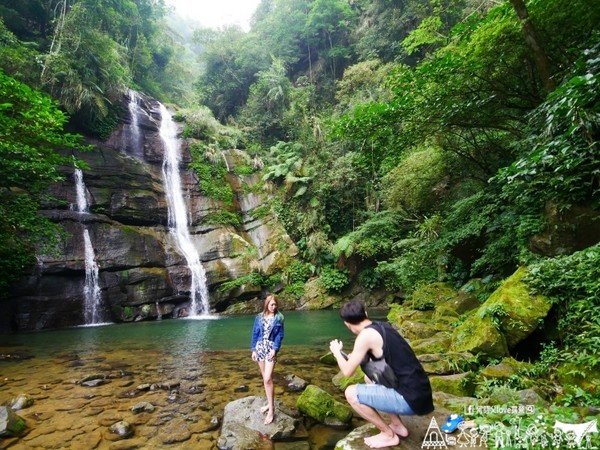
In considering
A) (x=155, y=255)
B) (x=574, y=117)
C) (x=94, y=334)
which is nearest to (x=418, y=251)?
(x=574, y=117)

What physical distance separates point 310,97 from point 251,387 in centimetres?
2367

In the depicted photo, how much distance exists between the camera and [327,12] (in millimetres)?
25625

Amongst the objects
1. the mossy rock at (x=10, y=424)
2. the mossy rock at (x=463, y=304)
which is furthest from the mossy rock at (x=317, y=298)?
the mossy rock at (x=10, y=424)

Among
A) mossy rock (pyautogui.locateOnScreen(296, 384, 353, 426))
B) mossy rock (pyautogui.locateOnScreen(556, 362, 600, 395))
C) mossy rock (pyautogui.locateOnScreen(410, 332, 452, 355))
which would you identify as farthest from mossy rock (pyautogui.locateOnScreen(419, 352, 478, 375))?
mossy rock (pyautogui.locateOnScreen(296, 384, 353, 426))

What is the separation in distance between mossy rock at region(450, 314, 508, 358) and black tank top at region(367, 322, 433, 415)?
→ 104 inches

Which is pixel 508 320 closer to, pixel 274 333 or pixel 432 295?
pixel 274 333

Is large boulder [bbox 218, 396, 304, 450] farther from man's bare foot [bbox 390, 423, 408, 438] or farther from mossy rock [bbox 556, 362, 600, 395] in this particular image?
mossy rock [bbox 556, 362, 600, 395]

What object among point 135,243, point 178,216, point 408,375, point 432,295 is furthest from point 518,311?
point 178,216

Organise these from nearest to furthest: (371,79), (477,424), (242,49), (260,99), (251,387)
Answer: (477,424), (251,387), (371,79), (260,99), (242,49)

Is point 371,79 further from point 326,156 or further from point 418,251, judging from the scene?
point 418,251

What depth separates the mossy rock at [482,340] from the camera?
436 cm

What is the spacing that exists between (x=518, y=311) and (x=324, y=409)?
291 centimetres

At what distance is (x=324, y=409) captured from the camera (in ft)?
12.4

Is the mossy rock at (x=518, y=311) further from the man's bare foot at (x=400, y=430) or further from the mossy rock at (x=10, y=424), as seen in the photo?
the mossy rock at (x=10, y=424)
